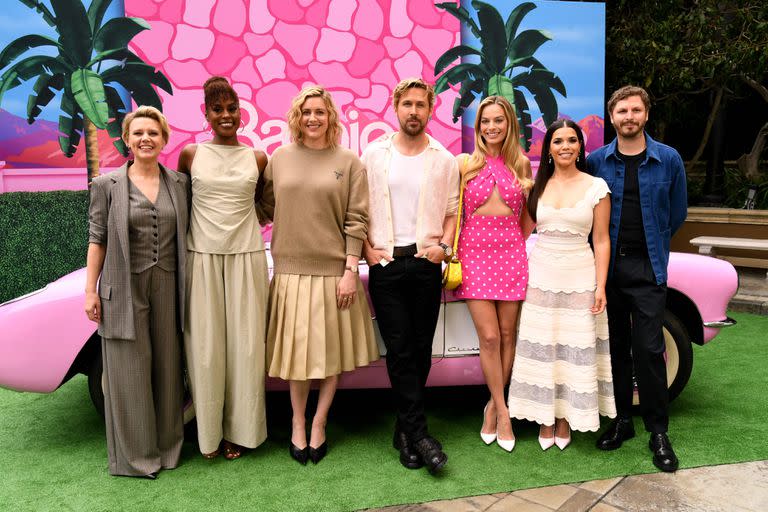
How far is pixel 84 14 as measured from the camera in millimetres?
6613

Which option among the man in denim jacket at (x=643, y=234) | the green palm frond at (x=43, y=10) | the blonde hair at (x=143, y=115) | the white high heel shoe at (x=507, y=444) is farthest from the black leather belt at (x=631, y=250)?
the green palm frond at (x=43, y=10)

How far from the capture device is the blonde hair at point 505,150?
122 inches

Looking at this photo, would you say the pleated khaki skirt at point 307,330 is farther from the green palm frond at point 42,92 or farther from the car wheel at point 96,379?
the green palm frond at point 42,92

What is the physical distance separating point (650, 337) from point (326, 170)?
1.82m

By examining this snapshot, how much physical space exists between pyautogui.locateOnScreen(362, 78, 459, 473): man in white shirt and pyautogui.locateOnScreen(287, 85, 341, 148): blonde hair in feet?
0.63

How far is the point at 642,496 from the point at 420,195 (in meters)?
1.70

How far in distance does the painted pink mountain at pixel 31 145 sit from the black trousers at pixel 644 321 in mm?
5978

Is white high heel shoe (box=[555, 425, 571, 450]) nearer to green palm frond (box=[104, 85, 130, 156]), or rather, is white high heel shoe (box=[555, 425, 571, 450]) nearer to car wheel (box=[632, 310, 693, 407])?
car wheel (box=[632, 310, 693, 407])

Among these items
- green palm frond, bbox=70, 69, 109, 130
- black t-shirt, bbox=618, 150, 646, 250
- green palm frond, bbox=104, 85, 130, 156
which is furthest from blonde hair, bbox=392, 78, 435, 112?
green palm frond, bbox=70, 69, 109, 130

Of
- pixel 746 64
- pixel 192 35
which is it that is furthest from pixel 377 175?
pixel 746 64

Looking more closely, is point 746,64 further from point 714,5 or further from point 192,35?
point 192,35

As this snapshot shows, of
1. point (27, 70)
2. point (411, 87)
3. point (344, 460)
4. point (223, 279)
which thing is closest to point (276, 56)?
point (27, 70)

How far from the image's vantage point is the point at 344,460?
3.08m

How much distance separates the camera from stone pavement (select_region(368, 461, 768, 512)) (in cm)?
260
